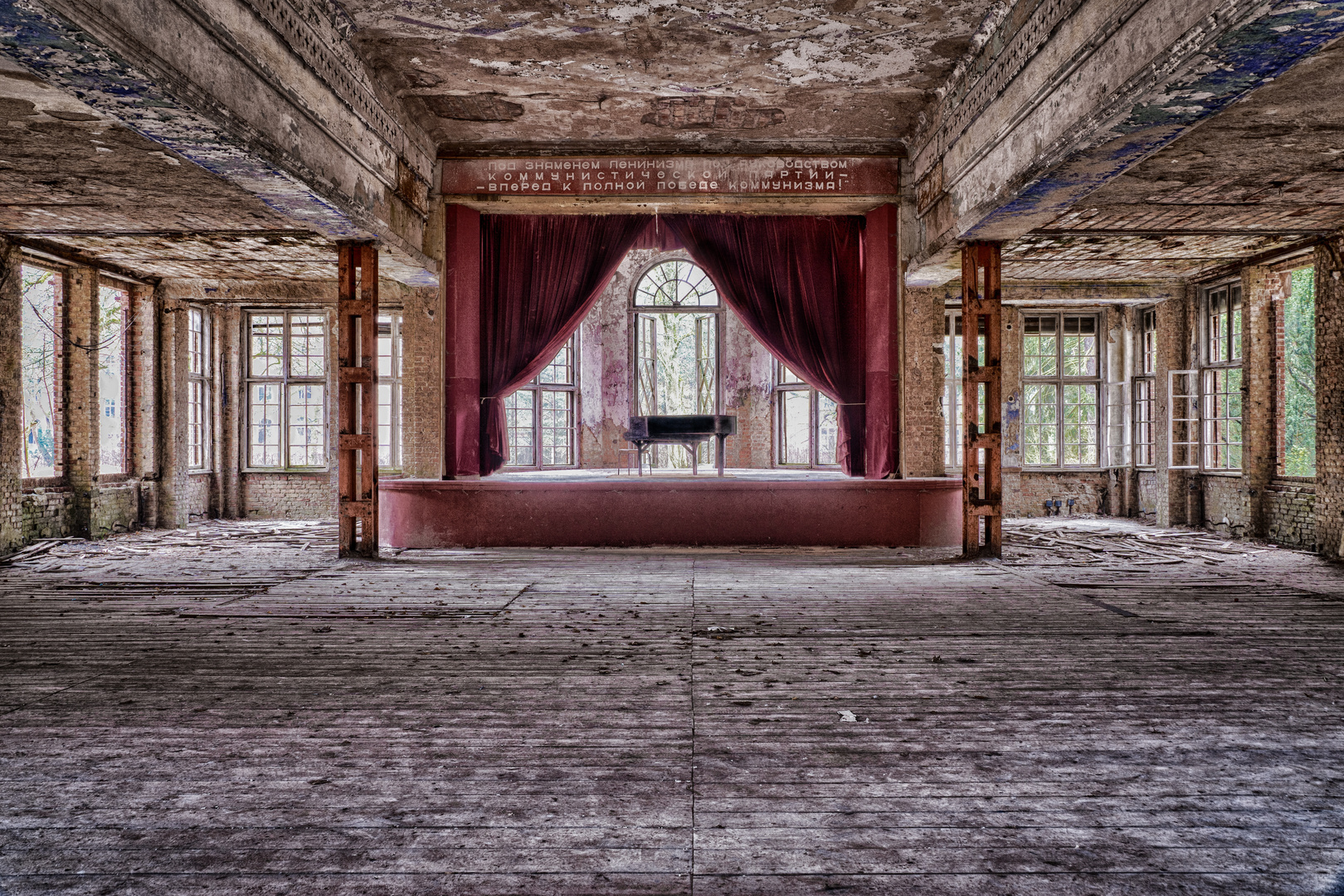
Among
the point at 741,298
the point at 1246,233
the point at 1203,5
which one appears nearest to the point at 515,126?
the point at 741,298

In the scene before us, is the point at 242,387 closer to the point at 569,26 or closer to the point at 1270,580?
the point at 569,26

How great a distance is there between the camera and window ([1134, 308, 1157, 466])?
36.1 feet

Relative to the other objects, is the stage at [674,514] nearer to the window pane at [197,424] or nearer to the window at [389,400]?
the window at [389,400]

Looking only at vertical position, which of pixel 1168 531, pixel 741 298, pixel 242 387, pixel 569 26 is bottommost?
pixel 1168 531

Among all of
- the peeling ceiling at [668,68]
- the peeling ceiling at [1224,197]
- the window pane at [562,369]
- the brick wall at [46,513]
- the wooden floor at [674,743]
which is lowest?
the wooden floor at [674,743]

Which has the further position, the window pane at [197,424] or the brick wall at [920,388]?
the window pane at [197,424]

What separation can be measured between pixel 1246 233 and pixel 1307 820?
281 inches

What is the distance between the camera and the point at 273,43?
4695mm

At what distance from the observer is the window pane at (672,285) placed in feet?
41.3

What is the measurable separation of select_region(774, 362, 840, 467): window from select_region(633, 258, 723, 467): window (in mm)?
1044

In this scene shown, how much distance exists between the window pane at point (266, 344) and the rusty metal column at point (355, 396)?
15.6 feet

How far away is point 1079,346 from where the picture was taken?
38.1ft

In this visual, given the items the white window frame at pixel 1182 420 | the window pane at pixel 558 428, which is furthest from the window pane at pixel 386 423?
the white window frame at pixel 1182 420

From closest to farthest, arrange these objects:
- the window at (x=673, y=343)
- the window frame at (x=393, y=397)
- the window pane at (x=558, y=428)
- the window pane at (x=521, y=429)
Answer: the window frame at (x=393, y=397) → the window pane at (x=521, y=429) → the window pane at (x=558, y=428) → the window at (x=673, y=343)
